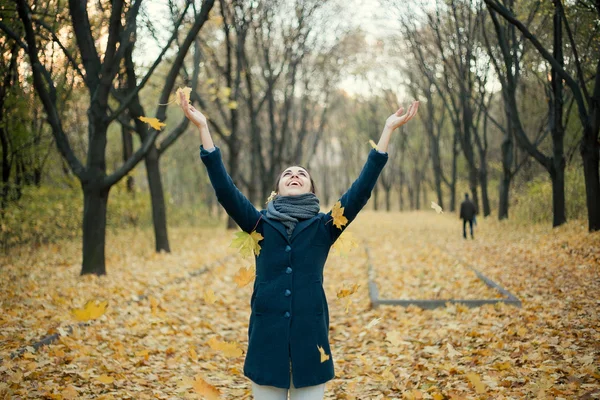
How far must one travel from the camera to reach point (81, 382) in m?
4.55

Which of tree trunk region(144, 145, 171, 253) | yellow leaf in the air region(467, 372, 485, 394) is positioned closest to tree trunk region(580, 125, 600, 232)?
yellow leaf in the air region(467, 372, 485, 394)

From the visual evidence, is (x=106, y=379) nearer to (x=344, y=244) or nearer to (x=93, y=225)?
(x=344, y=244)

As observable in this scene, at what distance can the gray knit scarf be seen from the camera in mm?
2793

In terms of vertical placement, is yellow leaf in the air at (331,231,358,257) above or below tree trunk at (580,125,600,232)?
below

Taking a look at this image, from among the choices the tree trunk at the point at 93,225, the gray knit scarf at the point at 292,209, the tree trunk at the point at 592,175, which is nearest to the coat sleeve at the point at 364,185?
the gray knit scarf at the point at 292,209

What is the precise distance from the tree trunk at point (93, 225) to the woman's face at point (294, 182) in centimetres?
768

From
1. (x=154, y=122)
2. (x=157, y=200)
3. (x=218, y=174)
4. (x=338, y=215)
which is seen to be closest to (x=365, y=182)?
(x=338, y=215)

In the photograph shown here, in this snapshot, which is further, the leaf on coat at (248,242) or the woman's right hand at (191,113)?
the leaf on coat at (248,242)

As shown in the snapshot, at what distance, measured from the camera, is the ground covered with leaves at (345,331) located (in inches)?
174

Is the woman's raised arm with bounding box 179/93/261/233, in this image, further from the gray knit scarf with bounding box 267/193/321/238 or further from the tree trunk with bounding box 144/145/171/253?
the tree trunk with bounding box 144/145/171/253

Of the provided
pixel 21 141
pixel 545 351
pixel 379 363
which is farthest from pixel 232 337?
pixel 21 141

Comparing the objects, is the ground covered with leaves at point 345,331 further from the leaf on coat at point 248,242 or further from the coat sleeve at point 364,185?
the coat sleeve at point 364,185

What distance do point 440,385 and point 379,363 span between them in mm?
967

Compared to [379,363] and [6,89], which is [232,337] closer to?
[379,363]
